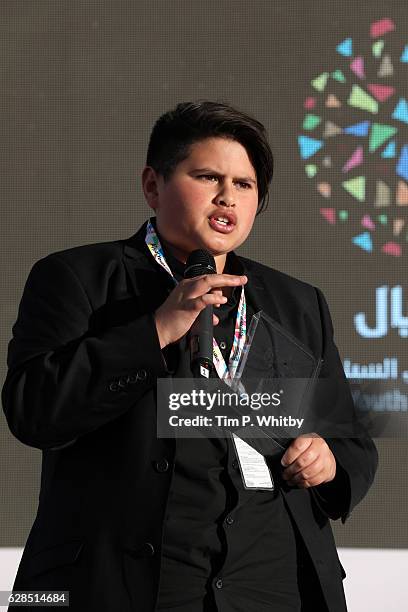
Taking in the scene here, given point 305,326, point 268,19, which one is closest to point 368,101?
point 268,19

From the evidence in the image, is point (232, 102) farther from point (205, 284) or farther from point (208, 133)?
point (205, 284)

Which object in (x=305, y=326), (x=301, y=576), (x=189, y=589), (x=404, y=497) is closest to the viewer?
(x=189, y=589)

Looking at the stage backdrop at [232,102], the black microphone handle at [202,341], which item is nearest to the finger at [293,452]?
the black microphone handle at [202,341]

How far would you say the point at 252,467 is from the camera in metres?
1.56

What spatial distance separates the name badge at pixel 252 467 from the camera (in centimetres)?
154

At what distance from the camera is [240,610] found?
149 cm

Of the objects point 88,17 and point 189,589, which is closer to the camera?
point 189,589

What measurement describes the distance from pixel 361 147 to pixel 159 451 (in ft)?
10.2

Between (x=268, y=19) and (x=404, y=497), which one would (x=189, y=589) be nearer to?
(x=404, y=497)

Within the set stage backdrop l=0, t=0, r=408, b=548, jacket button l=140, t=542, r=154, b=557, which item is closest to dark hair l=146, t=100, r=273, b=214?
jacket button l=140, t=542, r=154, b=557

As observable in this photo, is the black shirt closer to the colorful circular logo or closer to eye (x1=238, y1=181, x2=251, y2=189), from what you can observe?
eye (x1=238, y1=181, x2=251, y2=189)

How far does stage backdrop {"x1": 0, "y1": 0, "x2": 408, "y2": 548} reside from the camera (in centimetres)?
436

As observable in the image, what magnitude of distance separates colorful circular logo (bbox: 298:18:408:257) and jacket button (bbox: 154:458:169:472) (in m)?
2.99

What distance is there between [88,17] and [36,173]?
0.77m
